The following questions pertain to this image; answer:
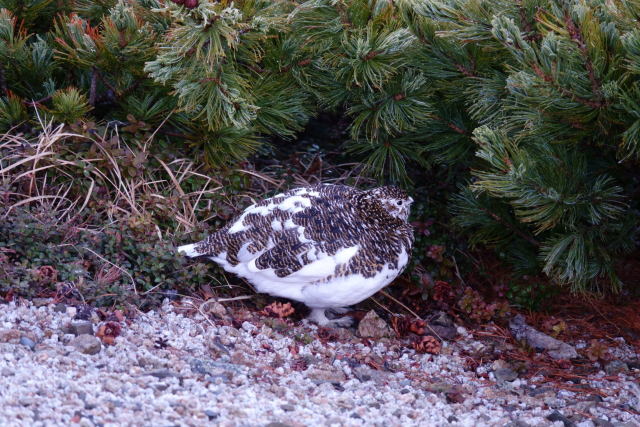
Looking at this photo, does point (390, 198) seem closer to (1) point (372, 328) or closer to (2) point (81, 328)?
(1) point (372, 328)

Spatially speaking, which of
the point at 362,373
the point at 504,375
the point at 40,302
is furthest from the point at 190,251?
the point at 504,375

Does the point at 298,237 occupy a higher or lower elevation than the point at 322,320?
higher

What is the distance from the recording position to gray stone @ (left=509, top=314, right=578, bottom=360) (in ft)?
10.5

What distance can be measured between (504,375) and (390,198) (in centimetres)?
86

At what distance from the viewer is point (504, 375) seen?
2967 millimetres

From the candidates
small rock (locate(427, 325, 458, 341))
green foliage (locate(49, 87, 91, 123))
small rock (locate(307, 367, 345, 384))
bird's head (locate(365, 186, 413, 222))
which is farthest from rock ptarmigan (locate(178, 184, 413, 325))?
green foliage (locate(49, 87, 91, 123))

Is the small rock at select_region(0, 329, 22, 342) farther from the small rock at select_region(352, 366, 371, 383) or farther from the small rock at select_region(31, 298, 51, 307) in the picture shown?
the small rock at select_region(352, 366, 371, 383)

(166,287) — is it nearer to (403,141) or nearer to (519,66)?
(403,141)

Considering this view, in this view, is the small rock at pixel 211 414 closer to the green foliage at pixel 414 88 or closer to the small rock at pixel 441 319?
the green foliage at pixel 414 88

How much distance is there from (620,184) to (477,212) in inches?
23.9

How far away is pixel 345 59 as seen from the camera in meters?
3.20

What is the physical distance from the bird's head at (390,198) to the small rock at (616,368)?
3.39 feet

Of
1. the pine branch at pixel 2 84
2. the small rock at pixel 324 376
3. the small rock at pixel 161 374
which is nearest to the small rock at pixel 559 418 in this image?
the small rock at pixel 324 376

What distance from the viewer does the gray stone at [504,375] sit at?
2.95 metres
